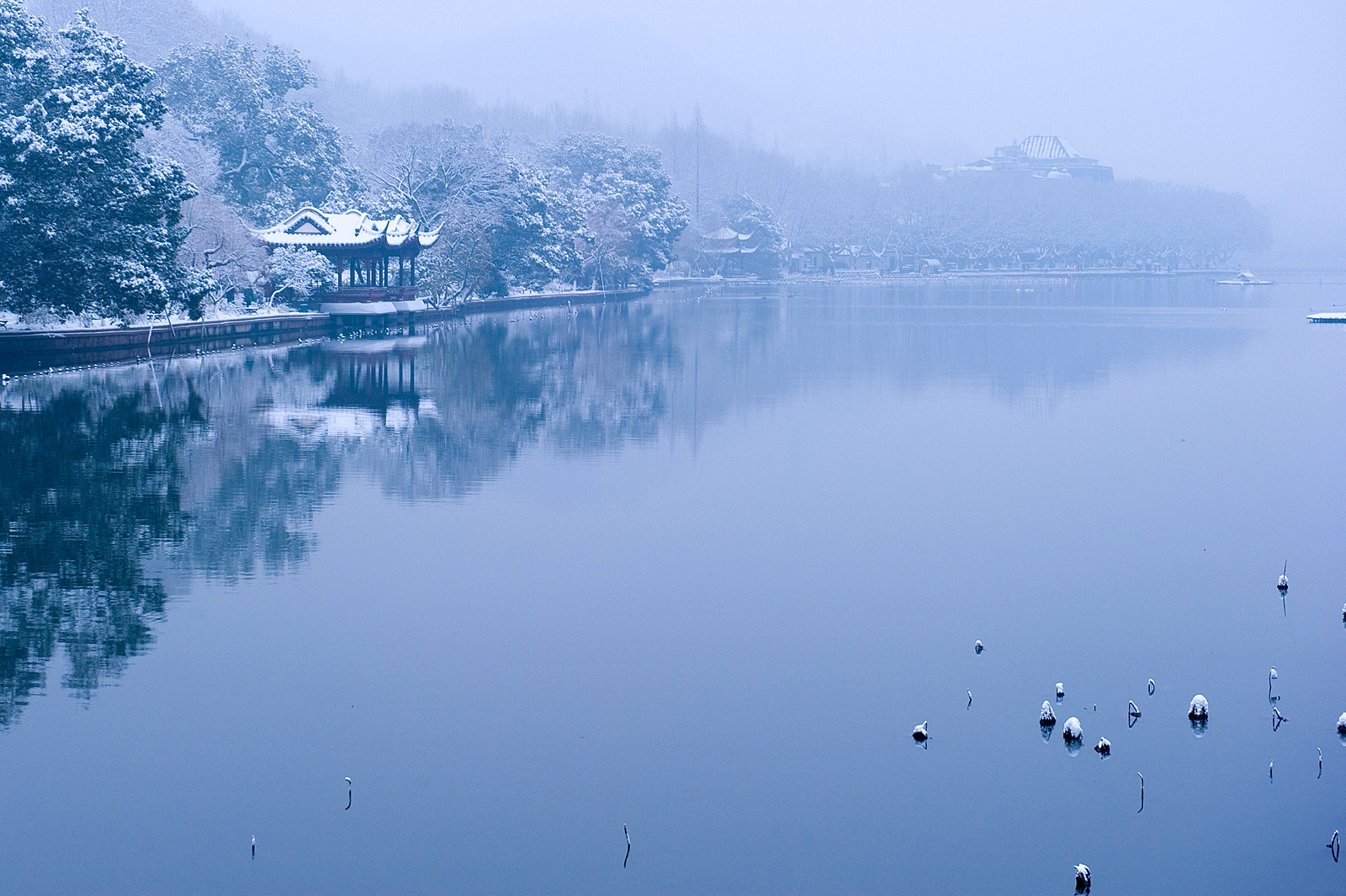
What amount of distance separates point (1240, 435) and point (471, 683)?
58.4 ft

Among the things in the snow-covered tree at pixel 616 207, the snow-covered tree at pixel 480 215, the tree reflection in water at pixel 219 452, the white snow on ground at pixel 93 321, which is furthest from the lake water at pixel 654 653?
the snow-covered tree at pixel 616 207

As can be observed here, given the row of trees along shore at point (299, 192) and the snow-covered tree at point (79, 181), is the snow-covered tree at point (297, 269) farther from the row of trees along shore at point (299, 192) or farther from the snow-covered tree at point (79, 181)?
the snow-covered tree at point (79, 181)

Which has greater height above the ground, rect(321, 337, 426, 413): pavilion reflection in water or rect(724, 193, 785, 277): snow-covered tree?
rect(724, 193, 785, 277): snow-covered tree

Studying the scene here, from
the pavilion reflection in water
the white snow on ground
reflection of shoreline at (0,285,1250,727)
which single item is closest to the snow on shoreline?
the white snow on ground

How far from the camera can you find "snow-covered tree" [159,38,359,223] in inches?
2277

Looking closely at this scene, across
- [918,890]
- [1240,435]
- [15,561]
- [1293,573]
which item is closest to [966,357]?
[1240,435]

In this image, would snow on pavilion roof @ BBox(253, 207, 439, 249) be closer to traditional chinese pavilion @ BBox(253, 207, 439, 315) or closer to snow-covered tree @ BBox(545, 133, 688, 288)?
traditional chinese pavilion @ BBox(253, 207, 439, 315)

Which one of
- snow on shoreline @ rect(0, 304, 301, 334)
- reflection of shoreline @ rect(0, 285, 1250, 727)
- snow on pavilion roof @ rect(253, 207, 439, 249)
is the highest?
snow on pavilion roof @ rect(253, 207, 439, 249)

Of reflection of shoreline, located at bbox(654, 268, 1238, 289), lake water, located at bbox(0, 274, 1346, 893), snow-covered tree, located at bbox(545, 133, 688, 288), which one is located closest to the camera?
lake water, located at bbox(0, 274, 1346, 893)

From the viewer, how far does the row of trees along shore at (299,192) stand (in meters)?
30.6

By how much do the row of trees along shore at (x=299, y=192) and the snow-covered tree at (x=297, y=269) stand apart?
0.24ft

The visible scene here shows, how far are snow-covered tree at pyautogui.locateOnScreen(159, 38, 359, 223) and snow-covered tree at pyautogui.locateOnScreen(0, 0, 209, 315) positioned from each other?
22.6 meters

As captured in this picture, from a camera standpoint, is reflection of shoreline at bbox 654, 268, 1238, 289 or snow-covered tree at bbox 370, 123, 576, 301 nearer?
snow-covered tree at bbox 370, 123, 576, 301

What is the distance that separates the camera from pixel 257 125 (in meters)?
57.6
